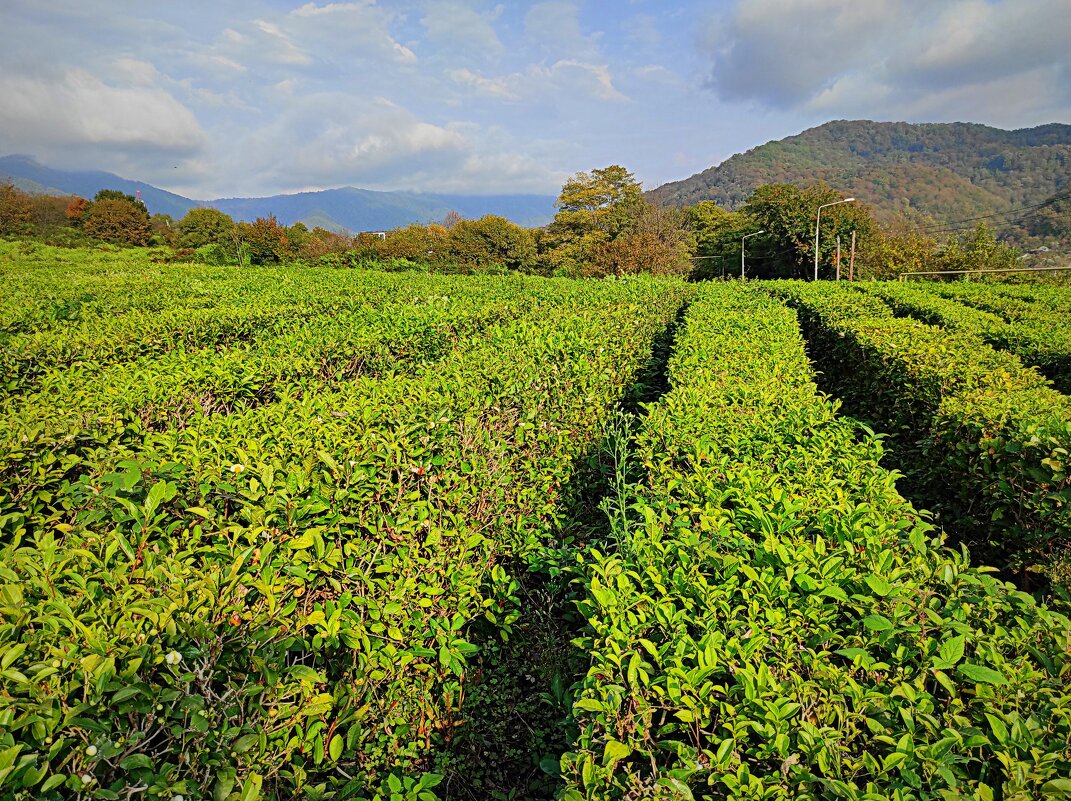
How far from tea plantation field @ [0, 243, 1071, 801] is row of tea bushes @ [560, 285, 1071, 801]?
1 cm

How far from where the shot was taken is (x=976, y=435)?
4316 millimetres

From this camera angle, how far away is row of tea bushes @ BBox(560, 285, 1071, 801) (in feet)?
4.37

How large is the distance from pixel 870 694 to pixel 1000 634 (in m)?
0.58

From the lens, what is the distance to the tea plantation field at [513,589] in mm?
1404

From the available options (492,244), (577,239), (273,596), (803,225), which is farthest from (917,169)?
(273,596)

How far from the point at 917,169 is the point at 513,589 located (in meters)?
163

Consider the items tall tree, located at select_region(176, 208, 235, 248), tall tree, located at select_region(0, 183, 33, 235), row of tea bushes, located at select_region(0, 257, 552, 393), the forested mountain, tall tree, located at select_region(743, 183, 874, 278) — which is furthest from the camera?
the forested mountain

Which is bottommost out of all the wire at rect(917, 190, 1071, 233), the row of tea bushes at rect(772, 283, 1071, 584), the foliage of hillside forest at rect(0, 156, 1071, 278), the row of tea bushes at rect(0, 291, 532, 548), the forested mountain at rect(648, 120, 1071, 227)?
the row of tea bushes at rect(772, 283, 1071, 584)

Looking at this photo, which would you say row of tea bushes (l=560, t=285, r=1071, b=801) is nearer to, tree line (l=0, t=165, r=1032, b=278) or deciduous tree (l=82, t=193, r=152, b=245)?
tree line (l=0, t=165, r=1032, b=278)

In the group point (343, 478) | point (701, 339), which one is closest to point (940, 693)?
point (343, 478)

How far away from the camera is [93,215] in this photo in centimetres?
3988

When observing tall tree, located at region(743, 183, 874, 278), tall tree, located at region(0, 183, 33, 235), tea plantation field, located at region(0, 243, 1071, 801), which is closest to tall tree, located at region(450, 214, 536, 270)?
tall tree, located at region(743, 183, 874, 278)

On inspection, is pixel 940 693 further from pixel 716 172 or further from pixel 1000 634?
pixel 716 172

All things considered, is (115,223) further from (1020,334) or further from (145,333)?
(1020,334)
